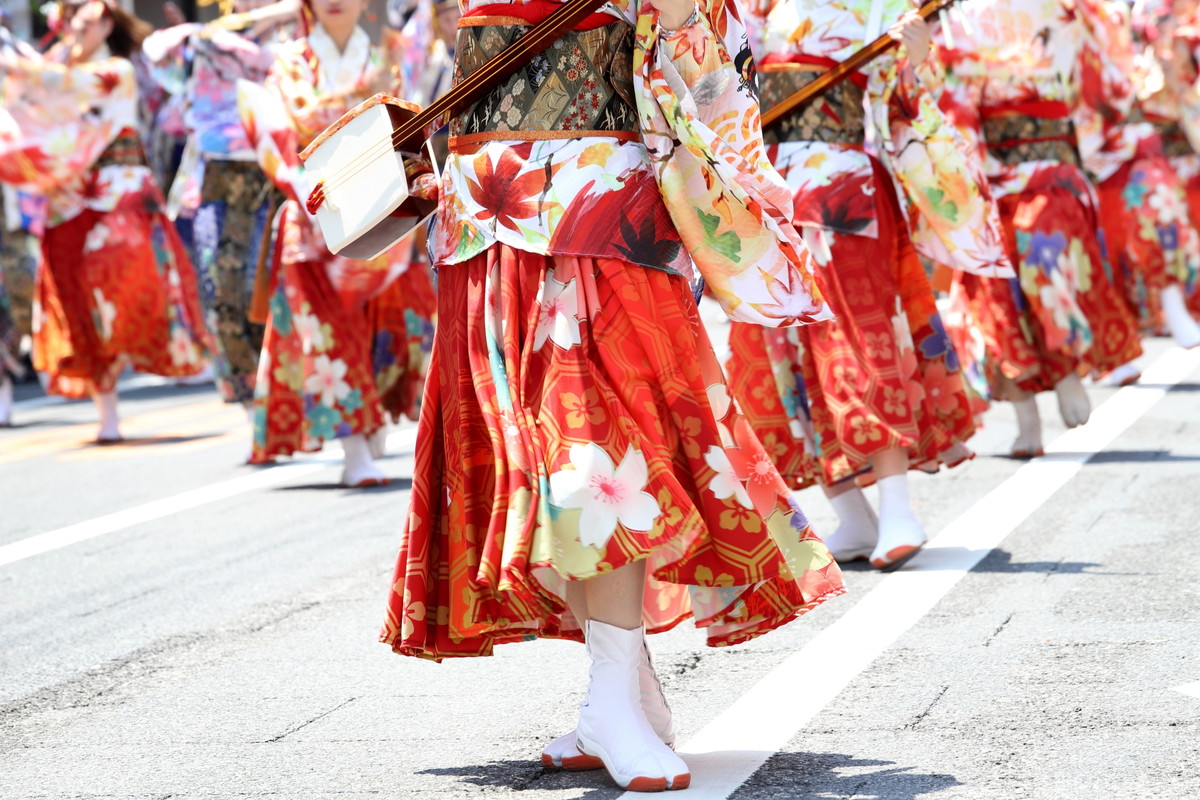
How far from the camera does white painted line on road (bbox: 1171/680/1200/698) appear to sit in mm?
3600

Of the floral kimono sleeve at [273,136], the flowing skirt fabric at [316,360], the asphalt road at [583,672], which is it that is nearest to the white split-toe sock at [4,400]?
the flowing skirt fabric at [316,360]

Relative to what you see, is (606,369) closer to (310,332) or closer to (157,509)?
(157,509)

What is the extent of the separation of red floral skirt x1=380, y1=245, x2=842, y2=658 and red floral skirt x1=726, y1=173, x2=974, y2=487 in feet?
5.74

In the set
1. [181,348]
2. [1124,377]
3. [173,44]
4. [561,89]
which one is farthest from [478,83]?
[181,348]

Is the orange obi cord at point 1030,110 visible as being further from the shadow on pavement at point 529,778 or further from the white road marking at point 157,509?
the shadow on pavement at point 529,778

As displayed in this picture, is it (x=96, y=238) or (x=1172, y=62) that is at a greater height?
(x=1172, y=62)

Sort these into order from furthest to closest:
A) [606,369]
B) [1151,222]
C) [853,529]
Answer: [1151,222] < [853,529] < [606,369]

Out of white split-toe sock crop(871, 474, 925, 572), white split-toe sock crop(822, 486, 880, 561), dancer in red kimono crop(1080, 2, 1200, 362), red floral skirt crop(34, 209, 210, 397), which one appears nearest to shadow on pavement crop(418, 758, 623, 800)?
white split-toe sock crop(871, 474, 925, 572)

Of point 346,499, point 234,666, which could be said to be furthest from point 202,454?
point 234,666

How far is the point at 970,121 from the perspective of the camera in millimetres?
7004

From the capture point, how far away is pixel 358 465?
24.7 ft

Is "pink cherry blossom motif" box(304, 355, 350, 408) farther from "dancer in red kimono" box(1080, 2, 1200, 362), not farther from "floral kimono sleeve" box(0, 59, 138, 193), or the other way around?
"dancer in red kimono" box(1080, 2, 1200, 362)

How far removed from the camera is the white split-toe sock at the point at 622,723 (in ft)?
10.5

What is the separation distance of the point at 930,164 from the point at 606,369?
90.4 inches
